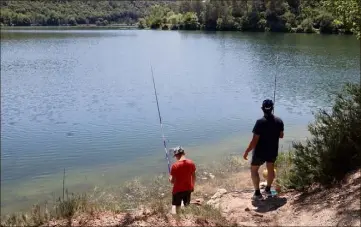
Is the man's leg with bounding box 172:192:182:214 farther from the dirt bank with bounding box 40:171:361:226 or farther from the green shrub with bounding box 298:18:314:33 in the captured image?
the green shrub with bounding box 298:18:314:33

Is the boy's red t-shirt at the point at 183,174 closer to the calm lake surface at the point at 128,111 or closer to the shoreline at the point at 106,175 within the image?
the shoreline at the point at 106,175

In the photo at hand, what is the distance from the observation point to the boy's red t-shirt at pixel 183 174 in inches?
300

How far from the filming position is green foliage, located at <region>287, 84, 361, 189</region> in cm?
839

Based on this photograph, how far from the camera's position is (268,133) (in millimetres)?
7746

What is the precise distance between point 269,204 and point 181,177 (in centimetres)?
167

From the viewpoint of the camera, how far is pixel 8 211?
10289 millimetres

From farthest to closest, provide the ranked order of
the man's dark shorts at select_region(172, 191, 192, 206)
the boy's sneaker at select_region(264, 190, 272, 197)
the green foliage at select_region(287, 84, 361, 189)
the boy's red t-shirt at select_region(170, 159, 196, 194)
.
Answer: the green foliage at select_region(287, 84, 361, 189) < the boy's sneaker at select_region(264, 190, 272, 197) < the man's dark shorts at select_region(172, 191, 192, 206) < the boy's red t-shirt at select_region(170, 159, 196, 194)

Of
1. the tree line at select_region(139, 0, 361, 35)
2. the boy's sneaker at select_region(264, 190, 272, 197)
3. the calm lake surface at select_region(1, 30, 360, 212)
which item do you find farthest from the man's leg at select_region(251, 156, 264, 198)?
the tree line at select_region(139, 0, 361, 35)

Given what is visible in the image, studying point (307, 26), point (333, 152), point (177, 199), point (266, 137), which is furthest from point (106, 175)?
point (307, 26)

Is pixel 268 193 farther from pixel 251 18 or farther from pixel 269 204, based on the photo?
pixel 251 18

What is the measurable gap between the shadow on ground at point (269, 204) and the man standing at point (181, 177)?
4.08 feet

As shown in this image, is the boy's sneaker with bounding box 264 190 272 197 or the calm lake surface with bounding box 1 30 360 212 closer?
the boy's sneaker with bounding box 264 190 272 197

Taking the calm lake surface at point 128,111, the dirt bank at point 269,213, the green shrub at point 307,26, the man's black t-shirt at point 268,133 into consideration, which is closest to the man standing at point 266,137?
→ the man's black t-shirt at point 268,133

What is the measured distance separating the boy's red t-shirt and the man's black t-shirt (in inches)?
50.3
